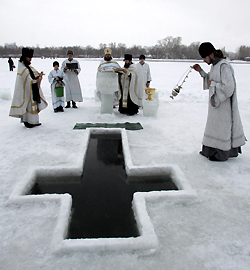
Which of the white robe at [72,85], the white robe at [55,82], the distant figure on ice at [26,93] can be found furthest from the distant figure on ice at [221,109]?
the white robe at [72,85]

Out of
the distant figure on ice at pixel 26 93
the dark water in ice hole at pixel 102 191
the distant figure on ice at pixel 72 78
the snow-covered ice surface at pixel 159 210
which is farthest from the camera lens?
the distant figure on ice at pixel 72 78

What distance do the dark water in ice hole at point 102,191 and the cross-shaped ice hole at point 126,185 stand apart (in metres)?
0.05

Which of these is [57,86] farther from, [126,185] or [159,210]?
[159,210]

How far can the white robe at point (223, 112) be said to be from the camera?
323 cm

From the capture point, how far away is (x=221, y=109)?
339 centimetres

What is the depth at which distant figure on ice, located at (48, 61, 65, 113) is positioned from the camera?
6.55m

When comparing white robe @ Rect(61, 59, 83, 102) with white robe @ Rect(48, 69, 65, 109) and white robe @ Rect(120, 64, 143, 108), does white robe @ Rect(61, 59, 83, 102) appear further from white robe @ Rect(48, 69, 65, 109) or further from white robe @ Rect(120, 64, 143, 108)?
white robe @ Rect(120, 64, 143, 108)

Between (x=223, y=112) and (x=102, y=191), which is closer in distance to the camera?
(x=102, y=191)

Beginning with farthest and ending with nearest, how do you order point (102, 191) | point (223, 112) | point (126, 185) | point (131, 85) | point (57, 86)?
point (57, 86), point (131, 85), point (223, 112), point (126, 185), point (102, 191)

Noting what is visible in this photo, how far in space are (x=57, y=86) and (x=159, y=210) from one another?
5.27m

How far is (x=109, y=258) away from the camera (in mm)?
1815

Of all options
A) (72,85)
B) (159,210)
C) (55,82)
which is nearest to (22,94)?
(55,82)

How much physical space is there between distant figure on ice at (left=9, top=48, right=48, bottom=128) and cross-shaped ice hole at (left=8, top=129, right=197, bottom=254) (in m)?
1.74

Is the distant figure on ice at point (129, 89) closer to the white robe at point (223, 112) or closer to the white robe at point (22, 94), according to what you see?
the white robe at point (22, 94)
